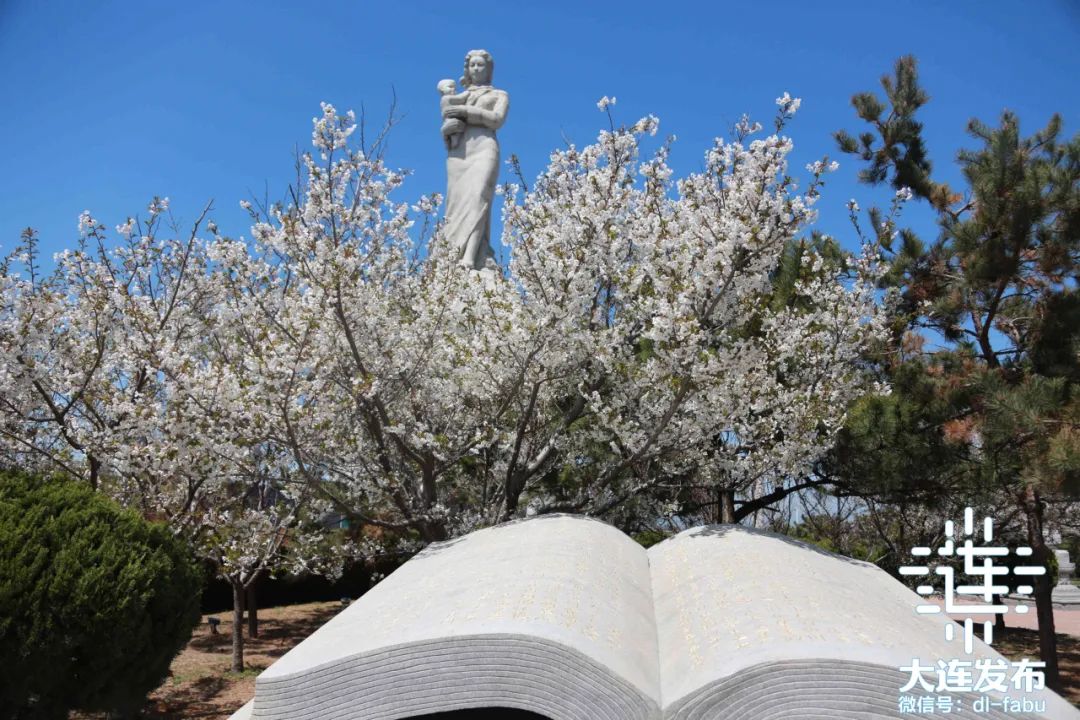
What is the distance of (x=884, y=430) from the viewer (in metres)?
8.45

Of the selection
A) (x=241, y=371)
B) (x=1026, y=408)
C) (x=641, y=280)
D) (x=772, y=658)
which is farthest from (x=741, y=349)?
(x=241, y=371)

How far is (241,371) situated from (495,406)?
2.28 metres

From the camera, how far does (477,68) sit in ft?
44.7

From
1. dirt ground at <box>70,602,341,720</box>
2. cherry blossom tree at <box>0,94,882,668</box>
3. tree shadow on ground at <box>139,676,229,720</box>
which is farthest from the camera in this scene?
dirt ground at <box>70,602,341,720</box>

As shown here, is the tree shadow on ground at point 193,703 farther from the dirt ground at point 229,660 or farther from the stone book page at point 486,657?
the stone book page at point 486,657

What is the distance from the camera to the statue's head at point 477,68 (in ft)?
44.5

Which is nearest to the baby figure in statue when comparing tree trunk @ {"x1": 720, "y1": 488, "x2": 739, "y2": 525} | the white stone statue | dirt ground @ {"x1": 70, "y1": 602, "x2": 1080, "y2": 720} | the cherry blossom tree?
the white stone statue

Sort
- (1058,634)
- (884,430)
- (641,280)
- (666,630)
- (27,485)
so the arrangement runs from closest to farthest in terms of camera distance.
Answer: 1. (666,630)
2. (27,485)
3. (641,280)
4. (884,430)
5. (1058,634)

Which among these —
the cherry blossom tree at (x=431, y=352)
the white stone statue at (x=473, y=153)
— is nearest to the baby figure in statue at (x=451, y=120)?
the white stone statue at (x=473, y=153)

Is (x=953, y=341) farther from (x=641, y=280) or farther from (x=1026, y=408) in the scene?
(x=641, y=280)

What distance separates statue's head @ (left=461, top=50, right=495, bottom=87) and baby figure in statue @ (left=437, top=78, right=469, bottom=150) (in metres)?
0.32

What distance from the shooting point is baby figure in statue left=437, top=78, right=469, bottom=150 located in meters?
13.2

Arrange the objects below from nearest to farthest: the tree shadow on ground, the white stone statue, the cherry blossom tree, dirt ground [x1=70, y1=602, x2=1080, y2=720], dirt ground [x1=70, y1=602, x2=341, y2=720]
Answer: the cherry blossom tree < the tree shadow on ground < dirt ground [x1=70, y1=602, x2=341, y2=720] < dirt ground [x1=70, y1=602, x2=1080, y2=720] < the white stone statue

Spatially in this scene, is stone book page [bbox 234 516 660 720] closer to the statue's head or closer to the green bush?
the green bush
